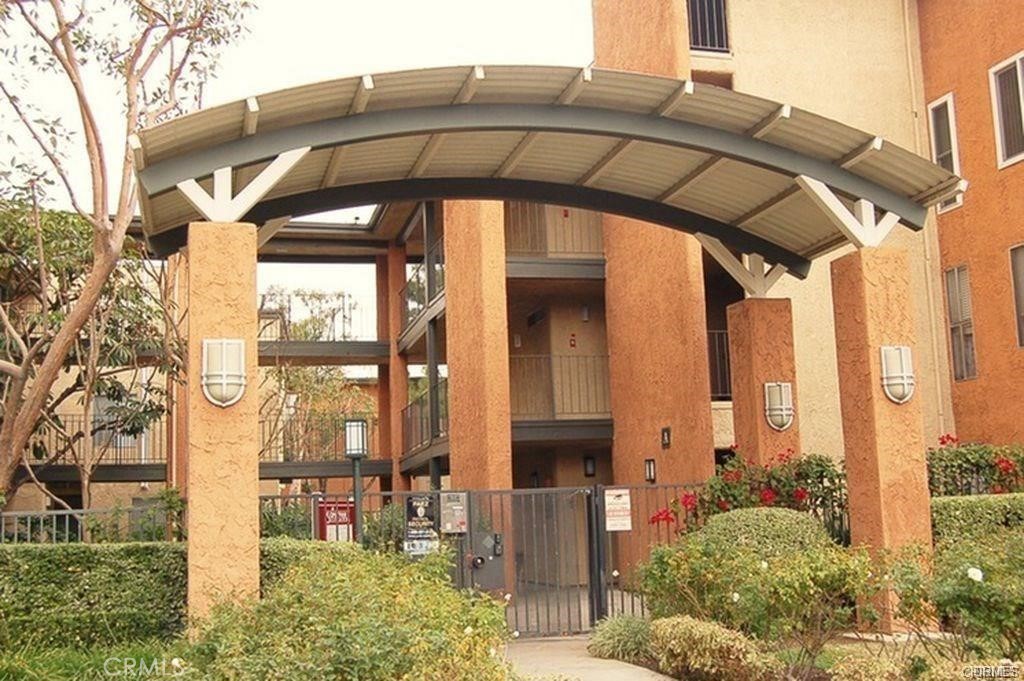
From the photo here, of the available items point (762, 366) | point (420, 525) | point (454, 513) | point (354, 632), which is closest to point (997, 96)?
point (762, 366)

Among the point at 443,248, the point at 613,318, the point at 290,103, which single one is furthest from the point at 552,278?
the point at 290,103

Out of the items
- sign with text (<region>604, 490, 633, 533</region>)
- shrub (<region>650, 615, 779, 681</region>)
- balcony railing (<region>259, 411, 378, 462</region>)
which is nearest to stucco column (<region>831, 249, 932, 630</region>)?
shrub (<region>650, 615, 779, 681</region>)

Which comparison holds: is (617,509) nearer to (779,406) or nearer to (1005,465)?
(779,406)

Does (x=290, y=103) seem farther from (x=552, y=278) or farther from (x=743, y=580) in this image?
(x=552, y=278)

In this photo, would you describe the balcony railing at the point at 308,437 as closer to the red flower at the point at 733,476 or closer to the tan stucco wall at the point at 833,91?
the tan stucco wall at the point at 833,91

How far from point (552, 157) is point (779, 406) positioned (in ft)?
15.1

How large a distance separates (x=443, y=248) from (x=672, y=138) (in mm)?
12024

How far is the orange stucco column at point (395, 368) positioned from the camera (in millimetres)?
28953

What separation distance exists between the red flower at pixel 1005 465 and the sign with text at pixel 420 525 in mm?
6814

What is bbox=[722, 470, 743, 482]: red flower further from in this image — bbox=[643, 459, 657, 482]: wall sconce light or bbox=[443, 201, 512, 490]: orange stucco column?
bbox=[443, 201, 512, 490]: orange stucco column

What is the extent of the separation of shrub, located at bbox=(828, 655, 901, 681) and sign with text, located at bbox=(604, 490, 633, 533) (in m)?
6.46

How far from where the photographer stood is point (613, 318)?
21859mm

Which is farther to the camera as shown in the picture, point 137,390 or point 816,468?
point 137,390

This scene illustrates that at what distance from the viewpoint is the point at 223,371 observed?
10.4m
